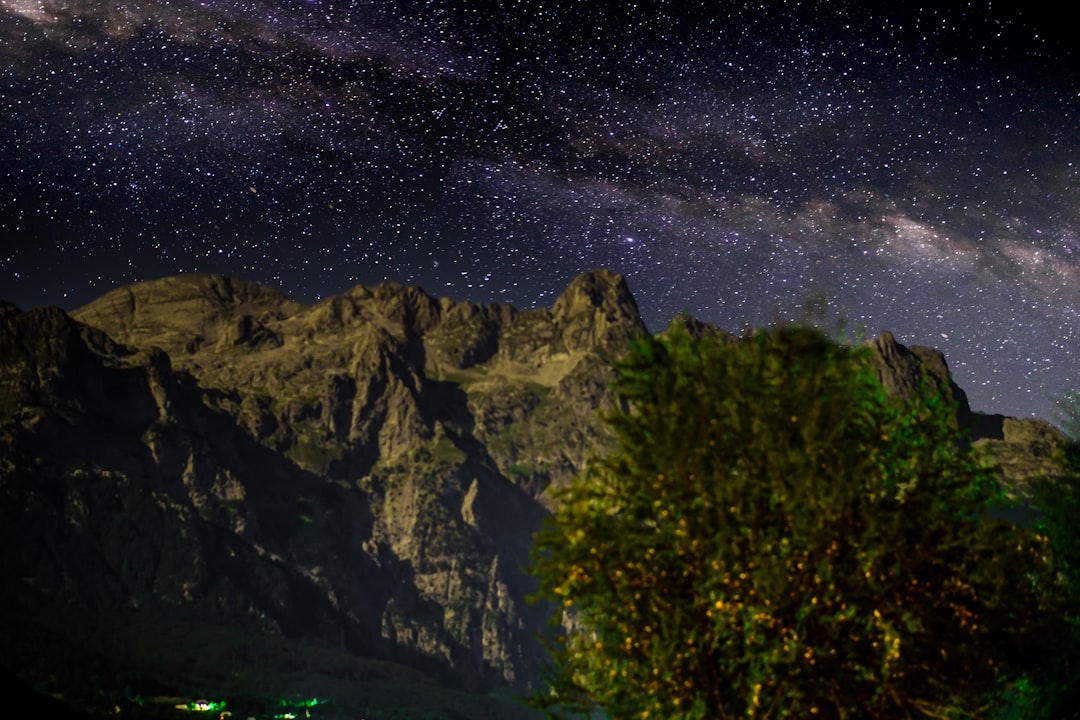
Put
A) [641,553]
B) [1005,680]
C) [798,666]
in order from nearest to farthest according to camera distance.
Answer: [798,666] < [641,553] < [1005,680]

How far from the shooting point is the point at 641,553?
2389cm

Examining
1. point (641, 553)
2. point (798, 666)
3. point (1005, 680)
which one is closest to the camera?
point (798, 666)

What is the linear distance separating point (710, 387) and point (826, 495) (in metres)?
4.09

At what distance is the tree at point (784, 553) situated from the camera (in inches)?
→ 886

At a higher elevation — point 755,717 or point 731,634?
point 731,634

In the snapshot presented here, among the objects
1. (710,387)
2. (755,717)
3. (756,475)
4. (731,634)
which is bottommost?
(755,717)

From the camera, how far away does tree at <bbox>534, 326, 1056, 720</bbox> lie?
73.9ft

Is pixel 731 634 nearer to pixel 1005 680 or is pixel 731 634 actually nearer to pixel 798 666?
pixel 798 666

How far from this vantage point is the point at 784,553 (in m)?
22.5

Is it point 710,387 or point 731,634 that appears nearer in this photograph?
point 731,634

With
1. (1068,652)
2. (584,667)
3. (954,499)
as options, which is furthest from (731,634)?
(1068,652)

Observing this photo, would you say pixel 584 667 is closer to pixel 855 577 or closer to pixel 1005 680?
pixel 855 577

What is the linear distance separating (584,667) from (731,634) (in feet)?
17.0

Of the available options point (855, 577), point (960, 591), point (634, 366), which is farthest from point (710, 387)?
point (960, 591)
